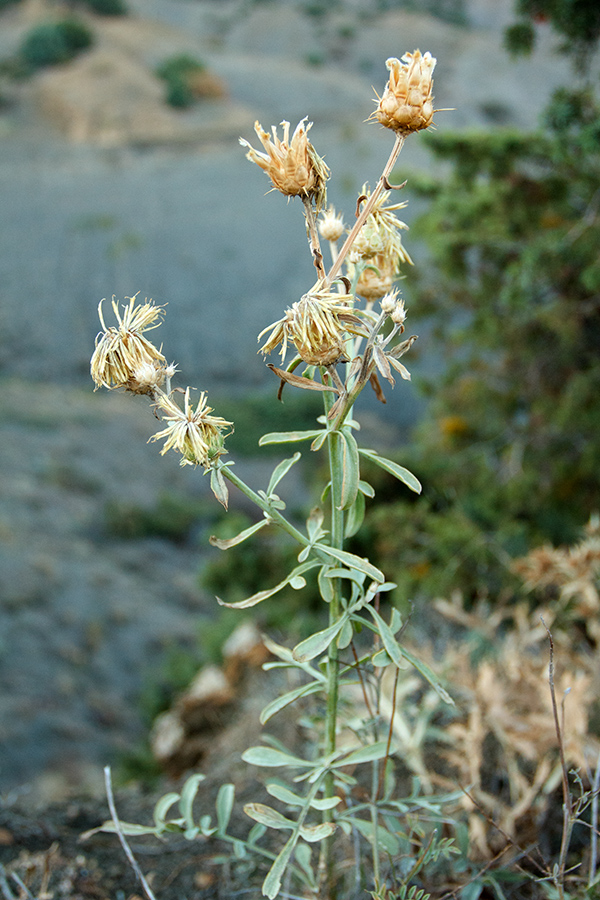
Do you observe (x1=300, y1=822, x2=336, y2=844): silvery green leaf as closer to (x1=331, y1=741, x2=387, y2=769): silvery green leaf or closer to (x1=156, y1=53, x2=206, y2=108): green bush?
(x1=331, y1=741, x2=387, y2=769): silvery green leaf

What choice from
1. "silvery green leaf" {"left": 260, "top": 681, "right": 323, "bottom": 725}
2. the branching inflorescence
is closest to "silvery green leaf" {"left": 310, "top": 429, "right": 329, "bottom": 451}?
the branching inflorescence

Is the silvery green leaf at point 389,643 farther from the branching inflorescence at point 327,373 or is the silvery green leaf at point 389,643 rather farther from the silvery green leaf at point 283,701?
the silvery green leaf at point 283,701

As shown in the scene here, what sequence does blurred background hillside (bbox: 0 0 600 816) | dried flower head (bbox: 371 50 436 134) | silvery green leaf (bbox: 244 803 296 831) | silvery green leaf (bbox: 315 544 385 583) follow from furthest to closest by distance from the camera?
blurred background hillside (bbox: 0 0 600 816), silvery green leaf (bbox: 244 803 296 831), silvery green leaf (bbox: 315 544 385 583), dried flower head (bbox: 371 50 436 134)

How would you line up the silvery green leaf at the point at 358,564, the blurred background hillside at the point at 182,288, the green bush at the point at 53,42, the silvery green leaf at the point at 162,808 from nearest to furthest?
the silvery green leaf at the point at 358,564 < the silvery green leaf at the point at 162,808 < the blurred background hillside at the point at 182,288 < the green bush at the point at 53,42

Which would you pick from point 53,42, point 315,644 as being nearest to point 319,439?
point 315,644

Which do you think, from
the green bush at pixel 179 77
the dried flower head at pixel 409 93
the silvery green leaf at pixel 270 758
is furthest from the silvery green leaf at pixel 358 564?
the green bush at pixel 179 77

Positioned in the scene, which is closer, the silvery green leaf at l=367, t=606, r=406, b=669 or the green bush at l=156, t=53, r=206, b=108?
the silvery green leaf at l=367, t=606, r=406, b=669

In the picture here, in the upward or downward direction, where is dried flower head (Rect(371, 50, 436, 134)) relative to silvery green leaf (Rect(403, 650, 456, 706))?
upward

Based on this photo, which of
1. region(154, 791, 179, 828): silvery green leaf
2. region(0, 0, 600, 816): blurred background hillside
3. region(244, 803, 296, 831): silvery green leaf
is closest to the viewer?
region(244, 803, 296, 831): silvery green leaf
